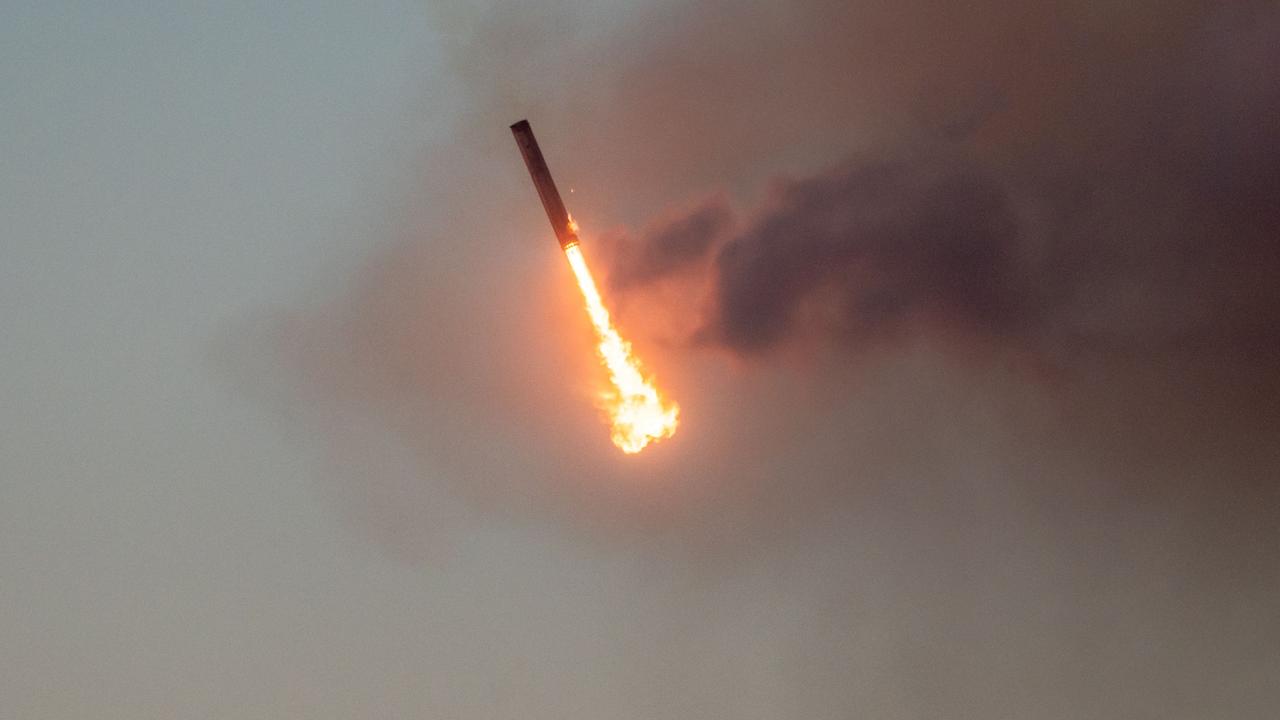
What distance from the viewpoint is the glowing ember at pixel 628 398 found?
28422mm

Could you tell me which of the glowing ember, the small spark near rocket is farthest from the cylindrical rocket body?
the glowing ember

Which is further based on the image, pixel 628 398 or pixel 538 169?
pixel 628 398

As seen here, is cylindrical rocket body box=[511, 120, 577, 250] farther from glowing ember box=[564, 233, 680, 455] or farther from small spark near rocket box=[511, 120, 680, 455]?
glowing ember box=[564, 233, 680, 455]

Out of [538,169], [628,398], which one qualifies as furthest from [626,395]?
[538,169]

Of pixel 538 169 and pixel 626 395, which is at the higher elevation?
pixel 538 169

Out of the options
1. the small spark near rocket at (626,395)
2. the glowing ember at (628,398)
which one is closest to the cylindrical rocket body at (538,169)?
the small spark near rocket at (626,395)

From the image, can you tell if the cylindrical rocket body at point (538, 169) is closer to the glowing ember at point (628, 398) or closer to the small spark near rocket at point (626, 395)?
the small spark near rocket at point (626, 395)

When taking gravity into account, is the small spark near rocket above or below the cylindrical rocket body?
below

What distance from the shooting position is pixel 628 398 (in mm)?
28750

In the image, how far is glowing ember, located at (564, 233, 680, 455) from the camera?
28422 mm

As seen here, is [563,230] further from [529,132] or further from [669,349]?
[669,349]

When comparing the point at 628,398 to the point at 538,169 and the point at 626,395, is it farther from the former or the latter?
the point at 538,169

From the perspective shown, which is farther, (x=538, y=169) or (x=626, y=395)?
(x=626, y=395)

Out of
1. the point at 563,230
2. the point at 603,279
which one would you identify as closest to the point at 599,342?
the point at 603,279
